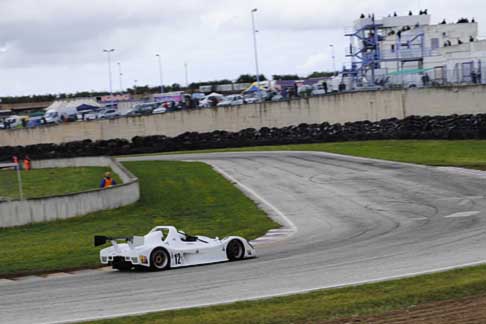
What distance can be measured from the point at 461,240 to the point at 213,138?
44761mm

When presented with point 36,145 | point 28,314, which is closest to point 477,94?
point 36,145

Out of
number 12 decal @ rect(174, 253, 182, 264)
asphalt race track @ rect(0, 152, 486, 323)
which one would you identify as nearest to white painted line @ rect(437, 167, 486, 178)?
asphalt race track @ rect(0, 152, 486, 323)

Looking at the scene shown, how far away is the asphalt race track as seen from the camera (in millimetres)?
14070

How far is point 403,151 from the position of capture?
49.3m

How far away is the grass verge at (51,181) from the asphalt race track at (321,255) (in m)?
9.87

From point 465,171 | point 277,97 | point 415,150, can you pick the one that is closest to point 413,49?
point 277,97

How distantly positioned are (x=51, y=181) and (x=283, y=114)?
2378cm

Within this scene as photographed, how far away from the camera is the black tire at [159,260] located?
17.8 m

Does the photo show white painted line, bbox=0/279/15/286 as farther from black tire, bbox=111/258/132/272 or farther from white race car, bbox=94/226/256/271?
black tire, bbox=111/258/132/272

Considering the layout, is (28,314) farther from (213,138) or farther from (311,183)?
(213,138)

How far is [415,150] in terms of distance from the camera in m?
49.2

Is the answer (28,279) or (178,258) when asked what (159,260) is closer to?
(178,258)

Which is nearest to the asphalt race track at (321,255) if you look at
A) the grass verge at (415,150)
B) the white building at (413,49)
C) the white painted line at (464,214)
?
the white painted line at (464,214)

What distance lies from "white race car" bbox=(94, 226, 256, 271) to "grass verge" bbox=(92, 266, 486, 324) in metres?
4.93
